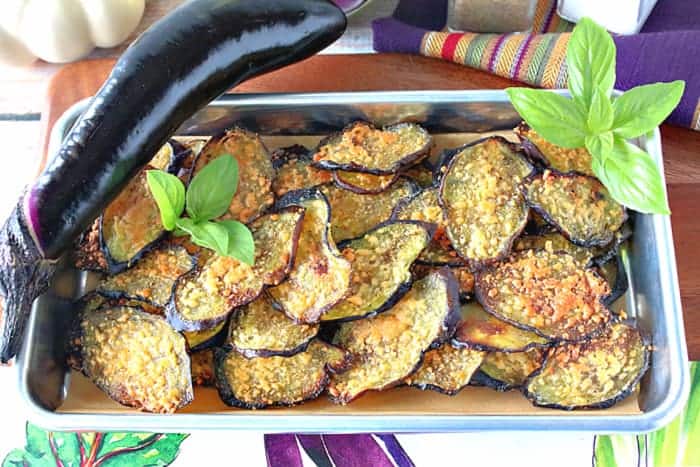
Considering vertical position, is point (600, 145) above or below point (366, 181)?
above

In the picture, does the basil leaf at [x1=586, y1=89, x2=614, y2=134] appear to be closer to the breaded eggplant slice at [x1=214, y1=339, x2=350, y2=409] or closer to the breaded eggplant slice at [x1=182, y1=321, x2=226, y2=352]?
the breaded eggplant slice at [x1=214, y1=339, x2=350, y2=409]

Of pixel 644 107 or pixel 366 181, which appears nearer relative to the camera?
pixel 644 107

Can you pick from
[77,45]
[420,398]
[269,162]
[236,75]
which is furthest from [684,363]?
[77,45]

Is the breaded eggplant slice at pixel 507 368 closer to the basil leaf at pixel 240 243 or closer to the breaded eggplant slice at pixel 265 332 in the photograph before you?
the breaded eggplant slice at pixel 265 332

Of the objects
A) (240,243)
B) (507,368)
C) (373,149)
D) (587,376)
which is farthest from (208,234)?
(587,376)

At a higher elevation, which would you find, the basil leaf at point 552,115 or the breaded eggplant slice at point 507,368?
the basil leaf at point 552,115

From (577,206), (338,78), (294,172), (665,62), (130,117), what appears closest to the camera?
(130,117)

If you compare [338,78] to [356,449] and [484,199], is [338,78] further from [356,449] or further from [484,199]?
[356,449]

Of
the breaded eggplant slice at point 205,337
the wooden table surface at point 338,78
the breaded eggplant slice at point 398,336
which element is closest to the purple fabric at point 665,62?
the wooden table surface at point 338,78
